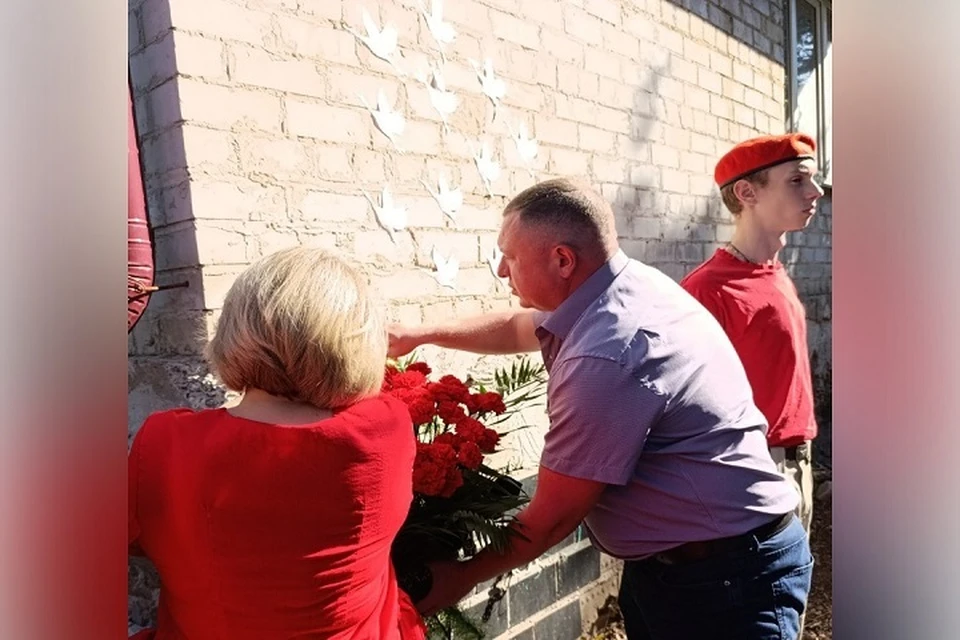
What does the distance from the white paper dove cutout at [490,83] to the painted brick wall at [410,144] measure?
0.04m

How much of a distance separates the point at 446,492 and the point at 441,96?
4.85ft

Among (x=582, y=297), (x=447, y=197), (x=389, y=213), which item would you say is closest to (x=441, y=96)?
(x=447, y=197)

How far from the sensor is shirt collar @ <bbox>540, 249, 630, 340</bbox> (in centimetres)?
181

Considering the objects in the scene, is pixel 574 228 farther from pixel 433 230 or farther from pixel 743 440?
pixel 433 230

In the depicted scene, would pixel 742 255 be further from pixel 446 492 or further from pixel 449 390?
pixel 446 492

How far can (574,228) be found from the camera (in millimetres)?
1838

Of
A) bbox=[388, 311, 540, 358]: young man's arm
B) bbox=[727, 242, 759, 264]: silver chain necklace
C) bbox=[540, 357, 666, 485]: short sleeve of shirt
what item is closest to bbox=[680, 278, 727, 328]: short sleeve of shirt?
bbox=[727, 242, 759, 264]: silver chain necklace

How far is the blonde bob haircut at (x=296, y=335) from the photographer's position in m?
1.22

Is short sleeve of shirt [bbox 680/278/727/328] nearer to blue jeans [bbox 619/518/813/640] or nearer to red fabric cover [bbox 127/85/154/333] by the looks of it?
blue jeans [bbox 619/518/813/640]
